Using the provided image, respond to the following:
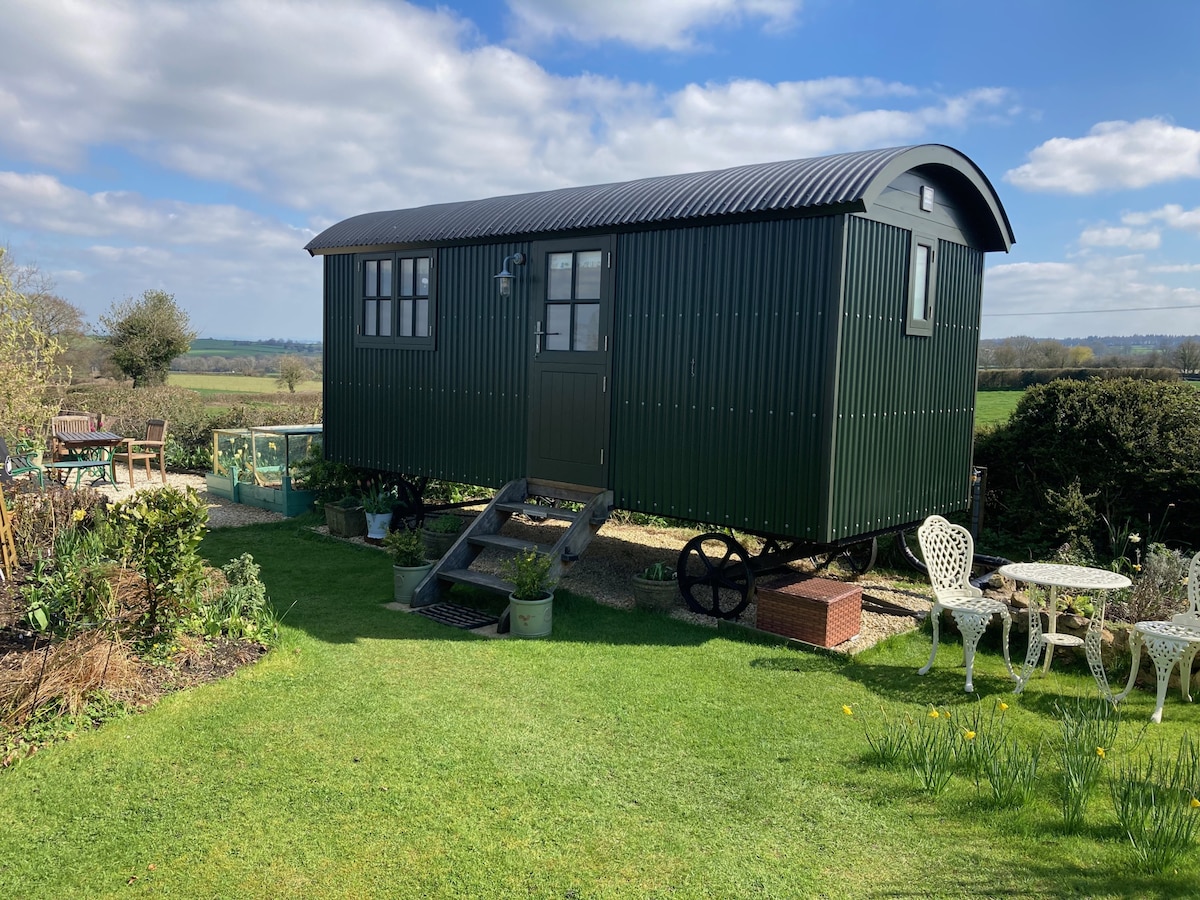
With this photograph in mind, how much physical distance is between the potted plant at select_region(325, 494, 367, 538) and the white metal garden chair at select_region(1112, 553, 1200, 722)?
7910 millimetres

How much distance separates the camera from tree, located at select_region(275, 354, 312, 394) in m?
30.5

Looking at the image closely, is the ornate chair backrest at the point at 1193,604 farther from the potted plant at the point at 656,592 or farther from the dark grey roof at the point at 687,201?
the potted plant at the point at 656,592

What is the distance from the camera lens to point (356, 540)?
10.4 meters

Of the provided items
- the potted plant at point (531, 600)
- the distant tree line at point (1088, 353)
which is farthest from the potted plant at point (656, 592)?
the distant tree line at point (1088, 353)

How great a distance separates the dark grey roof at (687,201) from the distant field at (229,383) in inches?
828

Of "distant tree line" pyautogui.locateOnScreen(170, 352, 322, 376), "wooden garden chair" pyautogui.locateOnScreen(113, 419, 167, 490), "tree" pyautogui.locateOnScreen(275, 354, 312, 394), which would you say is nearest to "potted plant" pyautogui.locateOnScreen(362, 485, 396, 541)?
"wooden garden chair" pyautogui.locateOnScreen(113, 419, 167, 490)

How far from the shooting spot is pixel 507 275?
336 inches

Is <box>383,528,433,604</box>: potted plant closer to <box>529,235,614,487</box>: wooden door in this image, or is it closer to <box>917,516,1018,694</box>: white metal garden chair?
<box>529,235,614,487</box>: wooden door

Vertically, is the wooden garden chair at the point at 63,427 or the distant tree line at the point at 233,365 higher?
the distant tree line at the point at 233,365

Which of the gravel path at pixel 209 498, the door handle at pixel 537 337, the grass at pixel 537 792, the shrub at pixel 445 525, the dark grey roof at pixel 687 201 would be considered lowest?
the grass at pixel 537 792

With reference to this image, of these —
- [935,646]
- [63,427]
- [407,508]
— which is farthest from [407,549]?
[63,427]

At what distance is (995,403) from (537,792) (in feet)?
58.4

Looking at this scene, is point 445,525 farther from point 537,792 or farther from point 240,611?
point 537,792

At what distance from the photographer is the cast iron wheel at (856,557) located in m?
9.08
